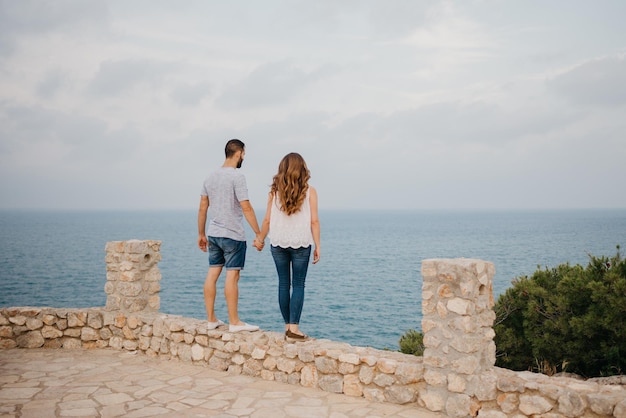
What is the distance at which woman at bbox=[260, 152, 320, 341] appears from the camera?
5.14 m

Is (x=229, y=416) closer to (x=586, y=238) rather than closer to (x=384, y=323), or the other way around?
(x=384, y=323)

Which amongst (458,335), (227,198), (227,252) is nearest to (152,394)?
(227,252)

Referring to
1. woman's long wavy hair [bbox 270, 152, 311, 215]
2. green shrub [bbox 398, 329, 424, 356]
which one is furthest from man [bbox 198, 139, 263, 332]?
green shrub [bbox 398, 329, 424, 356]

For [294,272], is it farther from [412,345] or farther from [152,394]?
[412,345]

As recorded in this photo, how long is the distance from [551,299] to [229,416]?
21.1 feet

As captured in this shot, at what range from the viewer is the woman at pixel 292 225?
514cm

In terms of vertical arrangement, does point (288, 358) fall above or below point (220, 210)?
below

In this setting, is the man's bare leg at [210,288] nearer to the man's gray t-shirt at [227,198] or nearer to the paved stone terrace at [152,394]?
the man's gray t-shirt at [227,198]

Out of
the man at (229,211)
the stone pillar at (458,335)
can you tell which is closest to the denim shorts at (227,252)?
the man at (229,211)

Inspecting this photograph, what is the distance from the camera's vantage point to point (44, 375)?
5711 millimetres

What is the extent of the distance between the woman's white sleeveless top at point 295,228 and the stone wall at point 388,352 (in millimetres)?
1152

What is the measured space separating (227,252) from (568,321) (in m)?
5.94

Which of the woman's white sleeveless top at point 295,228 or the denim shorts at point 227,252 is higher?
the woman's white sleeveless top at point 295,228

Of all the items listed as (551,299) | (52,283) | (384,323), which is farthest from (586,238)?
(551,299)
